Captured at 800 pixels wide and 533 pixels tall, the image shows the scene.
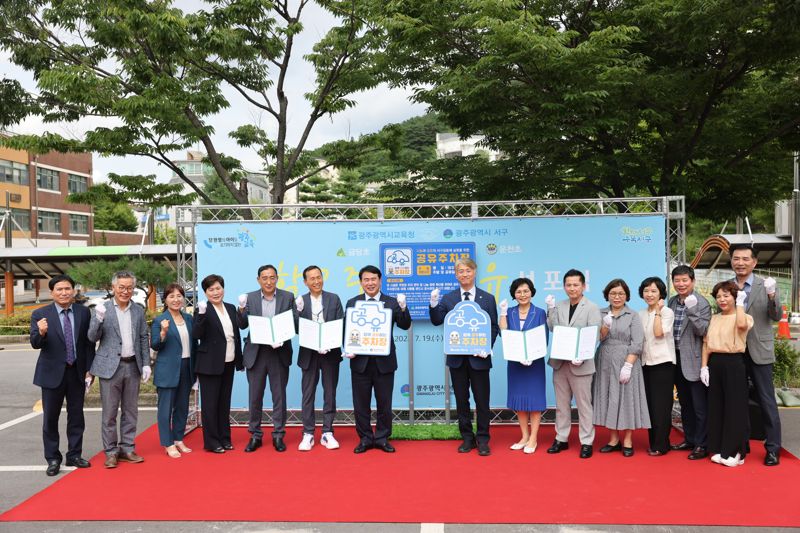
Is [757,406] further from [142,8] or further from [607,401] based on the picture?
[142,8]

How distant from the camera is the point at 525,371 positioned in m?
5.93

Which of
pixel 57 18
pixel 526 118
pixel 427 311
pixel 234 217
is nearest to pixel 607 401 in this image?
pixel 427 311

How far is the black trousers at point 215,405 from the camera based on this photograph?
19.7ft

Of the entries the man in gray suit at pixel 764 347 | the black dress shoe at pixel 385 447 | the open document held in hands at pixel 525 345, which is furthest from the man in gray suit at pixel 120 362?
→ the man in gray suit at pixel 764 347

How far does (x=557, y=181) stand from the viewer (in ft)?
31.7

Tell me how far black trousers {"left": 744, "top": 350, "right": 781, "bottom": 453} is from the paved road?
1.98 feet

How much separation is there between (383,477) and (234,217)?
3594 millimetres

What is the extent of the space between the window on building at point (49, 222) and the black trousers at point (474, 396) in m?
43.7

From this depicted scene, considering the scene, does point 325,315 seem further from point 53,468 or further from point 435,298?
point 53,468

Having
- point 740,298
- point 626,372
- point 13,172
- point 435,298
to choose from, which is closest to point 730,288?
point 740,298

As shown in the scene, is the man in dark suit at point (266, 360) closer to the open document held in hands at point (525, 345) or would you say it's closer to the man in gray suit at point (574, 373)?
the open document held in hands at point (525, 345)

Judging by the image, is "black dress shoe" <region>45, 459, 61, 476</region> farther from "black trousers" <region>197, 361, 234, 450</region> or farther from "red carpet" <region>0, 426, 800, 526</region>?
"black trousers" <region>197, 361, 234, 450</region>

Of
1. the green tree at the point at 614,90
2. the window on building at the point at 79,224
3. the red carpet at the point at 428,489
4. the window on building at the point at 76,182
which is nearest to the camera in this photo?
the red carpet at the point at 428,489

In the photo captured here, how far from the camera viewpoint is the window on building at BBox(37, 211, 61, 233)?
1667 inches
